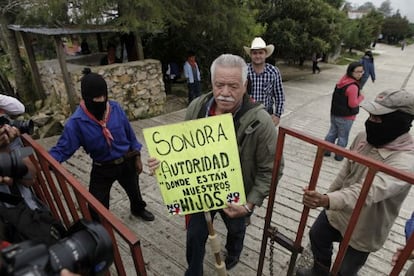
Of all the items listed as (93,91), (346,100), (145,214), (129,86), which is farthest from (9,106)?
(129,86)

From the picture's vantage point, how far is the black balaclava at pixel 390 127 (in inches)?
63.0

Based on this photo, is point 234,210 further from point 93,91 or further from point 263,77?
point 263,77

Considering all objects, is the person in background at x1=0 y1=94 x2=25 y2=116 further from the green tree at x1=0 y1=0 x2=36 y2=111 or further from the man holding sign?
the green tree at x1=0 y1=0 x2=36 y2=111

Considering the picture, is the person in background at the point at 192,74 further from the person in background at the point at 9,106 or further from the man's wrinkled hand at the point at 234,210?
the man's wrinkled hand at the point at 234,210

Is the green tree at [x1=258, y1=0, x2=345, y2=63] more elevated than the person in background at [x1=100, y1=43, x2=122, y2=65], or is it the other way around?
the green tree at [x1=258, y1=0, x2=345, y2=63]

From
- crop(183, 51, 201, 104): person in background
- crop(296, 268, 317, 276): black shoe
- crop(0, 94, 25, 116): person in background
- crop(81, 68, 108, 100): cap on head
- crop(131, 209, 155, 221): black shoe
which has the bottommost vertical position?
crop(131, 209, 155, 221): black shoe

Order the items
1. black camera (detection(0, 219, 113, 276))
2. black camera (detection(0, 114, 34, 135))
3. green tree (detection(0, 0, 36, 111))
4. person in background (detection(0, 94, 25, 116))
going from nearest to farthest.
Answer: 1. black camera (detection(0, 219, 113, 276))
2. black camera (detection(0, 114, 34, 135))
3. person in background (detection(0, 94, 25, 116))
4. green tree (detection(0, 0, 36, 111))

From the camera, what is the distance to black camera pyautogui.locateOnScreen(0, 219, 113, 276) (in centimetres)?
82

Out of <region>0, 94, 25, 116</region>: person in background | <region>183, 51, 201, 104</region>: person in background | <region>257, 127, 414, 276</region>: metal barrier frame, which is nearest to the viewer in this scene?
<region>257, 127, 414, 276</region>: metal barrier frame

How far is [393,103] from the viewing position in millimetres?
1595

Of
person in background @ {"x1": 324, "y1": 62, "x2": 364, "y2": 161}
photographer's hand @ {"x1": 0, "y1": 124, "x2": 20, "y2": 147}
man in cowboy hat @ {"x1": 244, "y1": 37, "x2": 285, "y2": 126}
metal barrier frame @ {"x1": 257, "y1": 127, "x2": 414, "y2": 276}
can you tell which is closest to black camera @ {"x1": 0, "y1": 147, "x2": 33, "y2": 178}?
photographer's hand @ {"x1": 0, "y1": 124, "x2": 20, "y2": 147}

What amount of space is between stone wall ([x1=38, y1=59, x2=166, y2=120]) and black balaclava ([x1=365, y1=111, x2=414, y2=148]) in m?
6.05

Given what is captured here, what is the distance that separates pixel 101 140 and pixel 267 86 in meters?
2.34

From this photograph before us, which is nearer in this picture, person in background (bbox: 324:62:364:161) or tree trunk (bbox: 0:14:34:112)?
person in background (bbox: 324:62:364:161)
